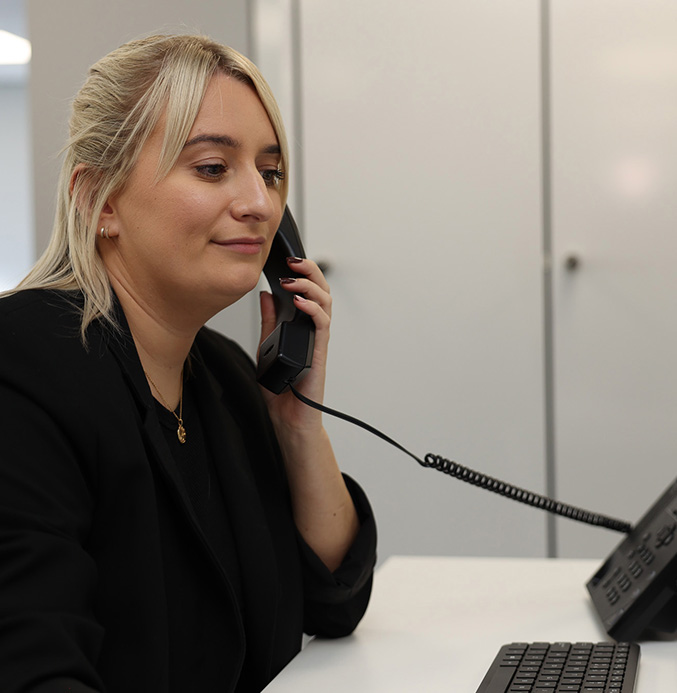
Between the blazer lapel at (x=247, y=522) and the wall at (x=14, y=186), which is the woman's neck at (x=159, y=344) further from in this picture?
the wall at (x=14, y=186)

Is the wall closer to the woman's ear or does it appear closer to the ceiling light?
the ceiling light

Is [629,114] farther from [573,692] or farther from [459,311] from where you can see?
[573,692]

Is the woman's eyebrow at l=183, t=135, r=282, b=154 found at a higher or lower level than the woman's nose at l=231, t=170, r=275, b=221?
higher

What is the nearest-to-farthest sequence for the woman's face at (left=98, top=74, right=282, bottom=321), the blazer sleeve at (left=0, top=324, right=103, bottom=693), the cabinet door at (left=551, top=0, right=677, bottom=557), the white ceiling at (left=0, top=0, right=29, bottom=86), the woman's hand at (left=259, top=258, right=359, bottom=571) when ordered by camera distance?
the blazer sleeve at (left=0, top=324, right=103, bottom=693), the woman's face at (left=98, top=74, right=282, bottom=321), the woman's hand at (left=259, top=258, right=359, bottom=571), the cabinet door at (left=551, top=0, right=677, bottom=557), the white ceiling at (left=0, top=0, right=29, bottom=86)

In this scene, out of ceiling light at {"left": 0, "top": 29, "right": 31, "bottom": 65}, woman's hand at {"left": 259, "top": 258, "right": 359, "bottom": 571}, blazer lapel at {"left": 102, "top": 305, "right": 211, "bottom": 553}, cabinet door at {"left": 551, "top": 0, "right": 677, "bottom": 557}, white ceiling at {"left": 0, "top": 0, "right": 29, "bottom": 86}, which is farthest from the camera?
ceiling light at {"left": 0, "top": 29, "right": 31, "bottom": 65}

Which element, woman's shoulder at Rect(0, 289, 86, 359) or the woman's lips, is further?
the woman's lips

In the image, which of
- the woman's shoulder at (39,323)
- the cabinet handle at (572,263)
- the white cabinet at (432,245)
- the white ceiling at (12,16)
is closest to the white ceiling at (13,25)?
the white ceiling at (12,16)

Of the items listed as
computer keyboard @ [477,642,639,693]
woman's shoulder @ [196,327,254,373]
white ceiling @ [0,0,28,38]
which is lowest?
computer keyboard @ [477,642,639,693]

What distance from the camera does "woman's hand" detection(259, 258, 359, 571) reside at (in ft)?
3.66

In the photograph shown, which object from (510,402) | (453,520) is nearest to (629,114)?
(510,402)

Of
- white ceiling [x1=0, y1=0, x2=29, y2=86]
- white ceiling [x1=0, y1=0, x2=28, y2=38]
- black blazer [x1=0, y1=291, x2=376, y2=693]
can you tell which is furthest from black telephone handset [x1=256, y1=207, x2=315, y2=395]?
white ceiling [x1=0, y1=0, x2=28, y2=38]

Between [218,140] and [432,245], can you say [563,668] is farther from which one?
[432,245]

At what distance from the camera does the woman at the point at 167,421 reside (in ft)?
2.57

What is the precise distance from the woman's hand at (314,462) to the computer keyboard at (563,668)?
0.95 ft
